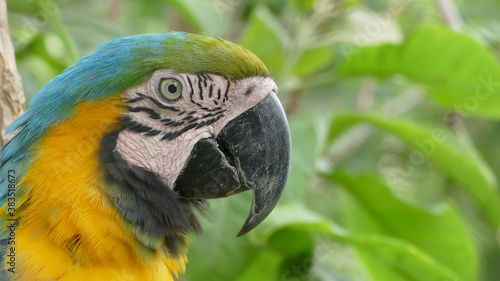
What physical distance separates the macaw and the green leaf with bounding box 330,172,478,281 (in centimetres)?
82

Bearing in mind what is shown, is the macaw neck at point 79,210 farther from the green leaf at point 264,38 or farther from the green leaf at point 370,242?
the green leaf at point 264,38

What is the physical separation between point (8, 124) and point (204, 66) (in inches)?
18.2

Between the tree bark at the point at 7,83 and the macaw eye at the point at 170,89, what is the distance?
33 cm

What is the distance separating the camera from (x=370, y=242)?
1597 mm

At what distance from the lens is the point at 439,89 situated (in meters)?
1.93

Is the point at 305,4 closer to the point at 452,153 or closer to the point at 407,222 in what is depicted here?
the point at 452,153

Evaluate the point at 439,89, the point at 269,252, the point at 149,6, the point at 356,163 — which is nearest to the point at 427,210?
the point at 439,89

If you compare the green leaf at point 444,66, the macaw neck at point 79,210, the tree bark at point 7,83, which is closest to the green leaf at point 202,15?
the green leaf at point 444,66

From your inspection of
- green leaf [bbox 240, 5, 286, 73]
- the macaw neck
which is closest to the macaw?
the macaw neck

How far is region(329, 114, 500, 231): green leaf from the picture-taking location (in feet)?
6.10

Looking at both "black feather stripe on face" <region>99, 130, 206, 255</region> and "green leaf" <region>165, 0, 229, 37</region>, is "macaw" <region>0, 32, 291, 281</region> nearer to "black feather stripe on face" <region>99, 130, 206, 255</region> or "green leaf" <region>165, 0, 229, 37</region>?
"black feather stripe on face" <region>99, 130, 206, 255</region>

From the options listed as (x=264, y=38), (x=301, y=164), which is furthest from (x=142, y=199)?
(x=264, y=38)

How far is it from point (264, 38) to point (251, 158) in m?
0.83

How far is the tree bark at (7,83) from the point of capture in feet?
4.13
